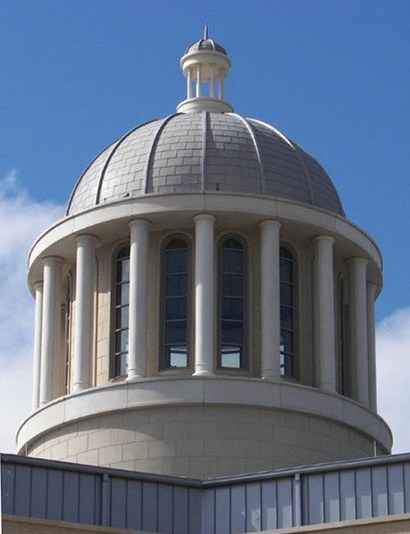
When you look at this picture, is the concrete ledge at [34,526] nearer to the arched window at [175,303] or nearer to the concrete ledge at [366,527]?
the concrete ledge at [366,527]

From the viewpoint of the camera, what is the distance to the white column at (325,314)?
57000mm

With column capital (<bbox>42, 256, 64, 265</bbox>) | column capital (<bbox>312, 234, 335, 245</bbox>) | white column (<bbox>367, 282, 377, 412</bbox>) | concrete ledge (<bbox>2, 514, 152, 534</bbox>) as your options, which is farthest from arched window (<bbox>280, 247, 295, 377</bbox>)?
concrete ledge (<bbox>2, 514, 152, 534</bbox>)

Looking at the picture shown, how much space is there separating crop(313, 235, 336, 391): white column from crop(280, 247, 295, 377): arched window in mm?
772

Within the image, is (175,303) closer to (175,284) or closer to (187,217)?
(175,284)

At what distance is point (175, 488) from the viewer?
1989 inches

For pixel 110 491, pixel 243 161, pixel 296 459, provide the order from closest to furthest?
pixel 110 491, pixel 296 459, pixel 243 161

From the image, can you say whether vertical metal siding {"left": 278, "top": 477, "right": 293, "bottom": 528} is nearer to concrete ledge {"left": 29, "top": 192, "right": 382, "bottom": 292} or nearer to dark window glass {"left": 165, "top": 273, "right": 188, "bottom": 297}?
dark window glass {"left": 165, "top": 273, "right": 188, "bottom": 297}

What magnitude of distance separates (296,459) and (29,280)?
482 inches

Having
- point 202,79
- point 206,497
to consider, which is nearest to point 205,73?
point 202,79

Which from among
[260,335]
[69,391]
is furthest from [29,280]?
[260,335]

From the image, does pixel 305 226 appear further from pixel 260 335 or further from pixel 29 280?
pixel 29 280

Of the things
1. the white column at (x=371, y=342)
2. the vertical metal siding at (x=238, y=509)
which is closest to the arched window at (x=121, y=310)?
the vertical metal siding at (x=238, y=509)

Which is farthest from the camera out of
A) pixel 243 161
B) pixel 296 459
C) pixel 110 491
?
pixel 243 161

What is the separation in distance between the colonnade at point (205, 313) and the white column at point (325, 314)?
3cm
